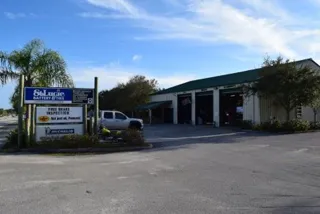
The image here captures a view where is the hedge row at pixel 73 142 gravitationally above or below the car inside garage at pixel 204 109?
below

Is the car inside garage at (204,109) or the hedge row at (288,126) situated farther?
the car inside garage at (204,109)

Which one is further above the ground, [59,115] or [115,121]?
[59,115]

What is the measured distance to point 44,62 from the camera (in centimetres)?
2078

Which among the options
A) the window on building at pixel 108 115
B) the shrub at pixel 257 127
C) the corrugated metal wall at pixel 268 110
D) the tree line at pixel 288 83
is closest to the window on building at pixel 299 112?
the corrugated metal wall at pixel 268 110

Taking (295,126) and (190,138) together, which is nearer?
(190,138)

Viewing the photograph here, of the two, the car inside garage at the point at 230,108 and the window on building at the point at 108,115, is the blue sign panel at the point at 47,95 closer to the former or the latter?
the window on building at the point at 108,115

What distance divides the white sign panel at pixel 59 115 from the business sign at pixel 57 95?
0.37m

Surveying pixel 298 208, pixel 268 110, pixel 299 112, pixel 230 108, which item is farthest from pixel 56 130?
pixel 230 108

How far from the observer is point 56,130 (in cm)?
1833

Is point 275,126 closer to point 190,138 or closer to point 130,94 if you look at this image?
point 190,138

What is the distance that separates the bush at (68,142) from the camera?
17.3 m

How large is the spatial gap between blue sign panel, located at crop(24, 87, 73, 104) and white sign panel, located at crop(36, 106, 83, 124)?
0.39m

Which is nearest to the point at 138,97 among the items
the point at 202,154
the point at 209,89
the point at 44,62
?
the point at 209,89

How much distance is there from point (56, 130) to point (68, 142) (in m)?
1.33
